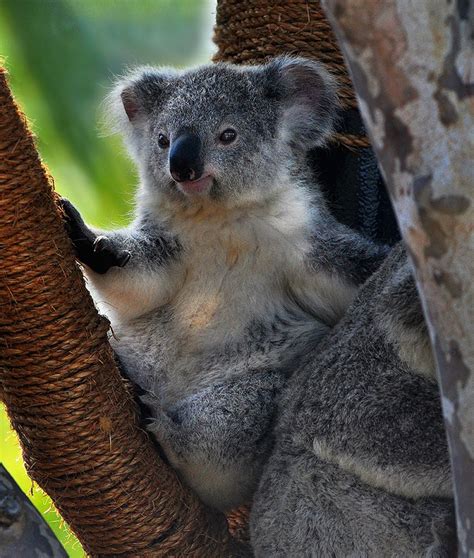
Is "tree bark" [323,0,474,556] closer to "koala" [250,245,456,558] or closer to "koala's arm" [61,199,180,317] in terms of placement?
"koala" [250,245,456,558]

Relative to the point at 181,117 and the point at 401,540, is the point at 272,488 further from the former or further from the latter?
the point at 181,117

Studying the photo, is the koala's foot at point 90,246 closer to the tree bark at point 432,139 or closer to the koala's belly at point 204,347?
the koala's belly at point 204,347

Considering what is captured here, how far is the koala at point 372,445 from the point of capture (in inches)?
71.0

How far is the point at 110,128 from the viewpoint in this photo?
9.41 ft

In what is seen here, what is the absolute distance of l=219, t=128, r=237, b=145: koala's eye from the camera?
8.03ft

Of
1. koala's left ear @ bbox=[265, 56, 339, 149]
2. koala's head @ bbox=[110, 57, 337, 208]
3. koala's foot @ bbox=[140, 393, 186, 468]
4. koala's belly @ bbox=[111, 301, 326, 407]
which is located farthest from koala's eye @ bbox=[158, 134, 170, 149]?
koala's foot @ bbox=[140, 393, 186, 468]

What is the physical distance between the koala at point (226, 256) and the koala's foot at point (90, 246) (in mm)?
48

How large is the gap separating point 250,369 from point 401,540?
2.17 feet

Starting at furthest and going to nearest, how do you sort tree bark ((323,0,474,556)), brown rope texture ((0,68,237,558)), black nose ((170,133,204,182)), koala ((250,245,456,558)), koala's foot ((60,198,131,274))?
black nose ((170,133,204,182)) < koala's foot ((60,198,131,274)) < brown rope texture ((0,68,237,558)) < koala ((250,245,456,558)) < tree bark ((323,0,474,556))

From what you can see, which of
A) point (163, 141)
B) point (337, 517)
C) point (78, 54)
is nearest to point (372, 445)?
point (337, 517)

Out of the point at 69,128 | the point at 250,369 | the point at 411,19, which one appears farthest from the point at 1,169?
the point at 69,128

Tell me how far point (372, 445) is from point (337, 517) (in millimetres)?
201

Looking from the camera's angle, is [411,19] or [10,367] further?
[10,367]

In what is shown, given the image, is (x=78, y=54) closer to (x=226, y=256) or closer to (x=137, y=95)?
(x=137, y=95)
